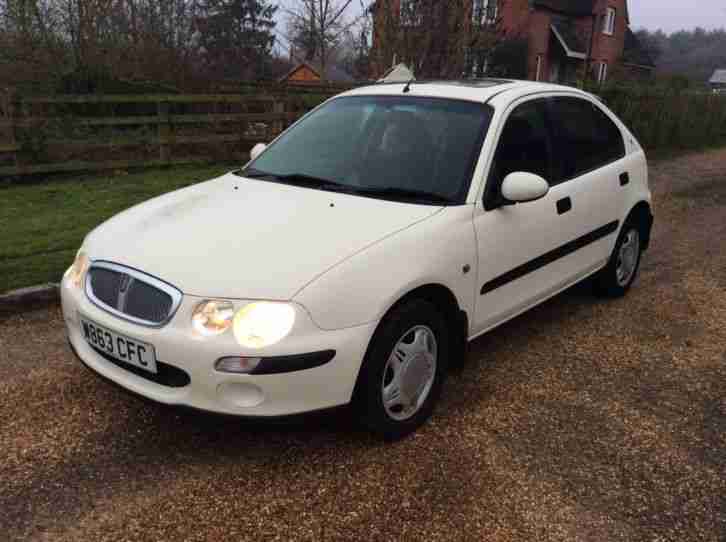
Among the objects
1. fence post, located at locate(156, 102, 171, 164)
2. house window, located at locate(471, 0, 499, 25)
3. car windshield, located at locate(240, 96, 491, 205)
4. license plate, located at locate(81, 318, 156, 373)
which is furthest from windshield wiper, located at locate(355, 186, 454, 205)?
fence post, located at locate(156, 102, 171, 164)

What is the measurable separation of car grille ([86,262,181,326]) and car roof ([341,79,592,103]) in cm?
212

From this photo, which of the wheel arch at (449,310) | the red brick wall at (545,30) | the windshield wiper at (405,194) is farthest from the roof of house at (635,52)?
the wheel arch at (449,310)

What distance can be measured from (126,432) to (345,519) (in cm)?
127

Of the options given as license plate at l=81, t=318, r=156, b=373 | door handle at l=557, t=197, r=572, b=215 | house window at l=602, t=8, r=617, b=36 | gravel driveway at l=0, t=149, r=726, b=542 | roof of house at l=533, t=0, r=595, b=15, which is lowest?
gravel driveway at l=0, t=149, r=726, b=542

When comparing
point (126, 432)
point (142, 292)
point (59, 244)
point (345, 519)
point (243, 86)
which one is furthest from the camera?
point (243, 86)

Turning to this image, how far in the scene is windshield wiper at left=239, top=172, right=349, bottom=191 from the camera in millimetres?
3719

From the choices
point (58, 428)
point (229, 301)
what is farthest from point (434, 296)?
point (58, 428)

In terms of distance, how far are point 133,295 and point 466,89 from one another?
93.6 inches

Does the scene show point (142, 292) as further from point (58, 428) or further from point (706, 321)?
point (706, 321)

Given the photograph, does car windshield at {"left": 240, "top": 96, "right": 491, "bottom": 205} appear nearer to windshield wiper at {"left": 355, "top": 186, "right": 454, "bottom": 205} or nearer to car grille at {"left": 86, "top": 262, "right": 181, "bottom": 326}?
windshield wiper at {"left": 355, "top": 186, "right": 454, "bottom": 205}

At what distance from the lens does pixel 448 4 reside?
31.9ft

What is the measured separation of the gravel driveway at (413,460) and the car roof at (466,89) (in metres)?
1.66

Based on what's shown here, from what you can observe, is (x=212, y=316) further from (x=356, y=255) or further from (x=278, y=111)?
(x=278, y=111)

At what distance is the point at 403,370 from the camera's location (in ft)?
10.4
